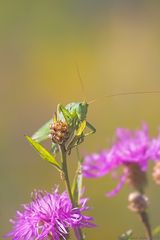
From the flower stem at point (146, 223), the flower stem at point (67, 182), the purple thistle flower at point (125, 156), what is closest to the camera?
the flower stem at point (67, 182)

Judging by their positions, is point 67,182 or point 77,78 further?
point 77,78

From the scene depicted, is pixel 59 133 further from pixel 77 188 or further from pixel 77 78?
pixel 77 78

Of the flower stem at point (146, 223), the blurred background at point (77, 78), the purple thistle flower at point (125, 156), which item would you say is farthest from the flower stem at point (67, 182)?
the blurred background at point (77, 78)

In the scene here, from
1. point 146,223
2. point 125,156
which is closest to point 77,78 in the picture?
point 125,156

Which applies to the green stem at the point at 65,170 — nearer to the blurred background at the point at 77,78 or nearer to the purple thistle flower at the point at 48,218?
the purple thistle flower at the point at 48,218

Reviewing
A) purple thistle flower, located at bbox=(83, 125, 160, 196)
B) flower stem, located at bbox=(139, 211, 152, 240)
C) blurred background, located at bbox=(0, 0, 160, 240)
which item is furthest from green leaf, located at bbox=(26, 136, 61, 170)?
blurred background, located at bbox=(0, 0, 160, 240)

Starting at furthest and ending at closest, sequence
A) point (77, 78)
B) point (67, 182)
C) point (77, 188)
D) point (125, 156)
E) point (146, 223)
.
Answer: point (77, 78) → point (125, 156) → point (146, 223) → point (77, 188) → point (67, 182)
